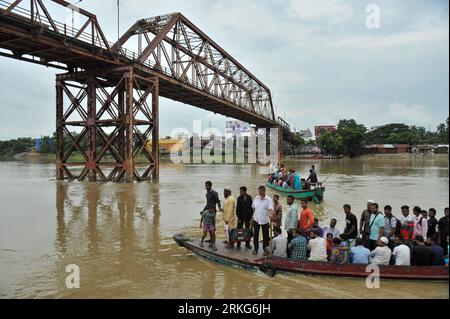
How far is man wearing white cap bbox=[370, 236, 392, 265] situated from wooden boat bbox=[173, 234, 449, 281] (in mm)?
190

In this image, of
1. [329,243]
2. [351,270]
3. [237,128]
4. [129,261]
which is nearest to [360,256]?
[351,270]

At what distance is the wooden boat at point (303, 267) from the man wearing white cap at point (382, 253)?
0.19m

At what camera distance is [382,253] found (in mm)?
6879

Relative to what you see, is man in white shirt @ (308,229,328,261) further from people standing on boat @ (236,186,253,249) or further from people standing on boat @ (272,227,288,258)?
people standing on boat @ (236,186,253,249)

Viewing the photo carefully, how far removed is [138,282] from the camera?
6.95 metres

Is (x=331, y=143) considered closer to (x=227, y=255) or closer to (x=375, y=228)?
(x=375, y=228)

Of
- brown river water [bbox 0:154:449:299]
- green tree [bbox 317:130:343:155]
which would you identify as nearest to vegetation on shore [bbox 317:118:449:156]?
green tree [bbox 317:130:343:155]

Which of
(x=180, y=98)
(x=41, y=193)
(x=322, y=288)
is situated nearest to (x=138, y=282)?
(x=322, y=288)

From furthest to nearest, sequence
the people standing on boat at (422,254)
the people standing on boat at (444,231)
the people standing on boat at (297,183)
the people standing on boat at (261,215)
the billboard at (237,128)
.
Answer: the billboard at (237,128) → the people standing on boat at (297,183) → the people standing on boat at (261,215) → the people standing on boat at (444,231) → the people standing on boat at (422,254)

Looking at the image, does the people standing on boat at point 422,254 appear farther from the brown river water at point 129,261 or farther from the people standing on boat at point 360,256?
the people standing on boat at point 360,256

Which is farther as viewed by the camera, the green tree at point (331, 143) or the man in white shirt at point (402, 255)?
the green tree at point (331, 143)

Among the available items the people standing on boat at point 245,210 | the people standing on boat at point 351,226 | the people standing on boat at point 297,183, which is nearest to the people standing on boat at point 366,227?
the people standing on boat at point 351,226

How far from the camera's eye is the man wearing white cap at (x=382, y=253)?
686 centimetres
